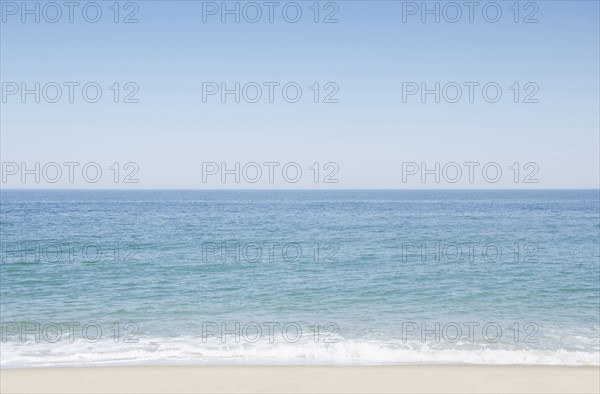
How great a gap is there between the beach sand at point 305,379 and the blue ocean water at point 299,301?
2.99 ft

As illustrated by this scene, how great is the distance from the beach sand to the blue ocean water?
2.99ft

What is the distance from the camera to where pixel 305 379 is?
1034cm

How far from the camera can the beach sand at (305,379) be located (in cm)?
981

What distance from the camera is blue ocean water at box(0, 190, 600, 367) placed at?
500 inches
